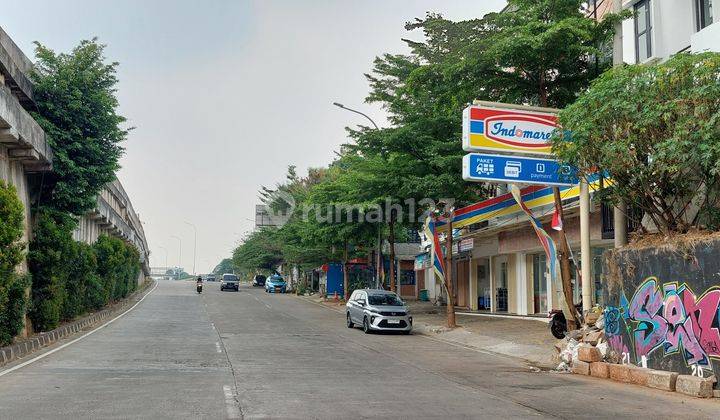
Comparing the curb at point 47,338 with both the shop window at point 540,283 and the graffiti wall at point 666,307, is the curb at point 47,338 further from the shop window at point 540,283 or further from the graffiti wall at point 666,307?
the shop window at point 540,283

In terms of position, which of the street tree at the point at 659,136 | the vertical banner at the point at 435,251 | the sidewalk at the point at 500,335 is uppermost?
the street tree at the point at 659,136

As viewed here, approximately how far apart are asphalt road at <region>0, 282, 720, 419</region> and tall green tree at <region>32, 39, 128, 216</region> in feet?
19.2

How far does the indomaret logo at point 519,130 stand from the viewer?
656 inches

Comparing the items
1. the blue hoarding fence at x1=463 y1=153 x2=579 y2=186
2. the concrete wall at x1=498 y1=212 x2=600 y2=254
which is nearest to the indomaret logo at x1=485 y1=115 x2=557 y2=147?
the blue hoarding fence at x1=463 y1=153 x2=579 y2=186

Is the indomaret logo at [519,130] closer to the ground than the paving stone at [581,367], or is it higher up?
higher up

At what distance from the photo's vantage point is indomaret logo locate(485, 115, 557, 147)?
1666 centimetres

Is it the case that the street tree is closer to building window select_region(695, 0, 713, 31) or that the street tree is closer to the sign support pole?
the sign support pole

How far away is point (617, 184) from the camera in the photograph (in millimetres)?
13812

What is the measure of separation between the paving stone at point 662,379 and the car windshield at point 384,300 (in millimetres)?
12994

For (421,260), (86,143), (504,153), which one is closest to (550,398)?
(504,153)

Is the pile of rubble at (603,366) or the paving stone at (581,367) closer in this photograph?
the pile of rubble at (603,366)

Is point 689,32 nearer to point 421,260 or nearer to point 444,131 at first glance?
point 444,131

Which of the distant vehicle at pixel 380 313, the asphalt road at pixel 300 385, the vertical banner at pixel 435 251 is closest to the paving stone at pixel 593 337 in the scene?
the asphalt road at pixel 300 385

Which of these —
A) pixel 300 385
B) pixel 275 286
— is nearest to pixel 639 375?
pixel 300 385
